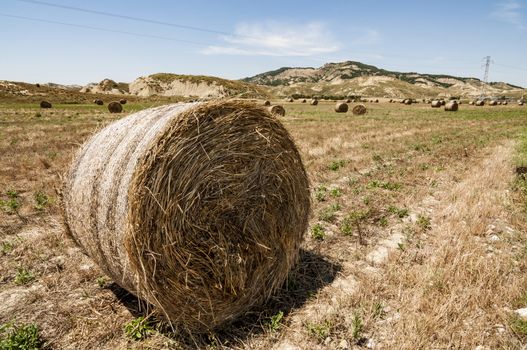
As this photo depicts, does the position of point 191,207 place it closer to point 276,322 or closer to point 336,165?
A: point 276,322

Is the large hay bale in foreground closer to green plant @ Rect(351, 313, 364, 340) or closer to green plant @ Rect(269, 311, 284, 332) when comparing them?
green plant @ Rect(269, 311, 284, 332)

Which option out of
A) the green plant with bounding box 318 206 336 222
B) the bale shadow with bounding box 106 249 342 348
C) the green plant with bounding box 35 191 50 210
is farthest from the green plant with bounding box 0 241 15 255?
the green plant with bounding box 318 206 336 222

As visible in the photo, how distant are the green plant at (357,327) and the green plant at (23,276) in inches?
166

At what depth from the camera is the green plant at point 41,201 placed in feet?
25.4

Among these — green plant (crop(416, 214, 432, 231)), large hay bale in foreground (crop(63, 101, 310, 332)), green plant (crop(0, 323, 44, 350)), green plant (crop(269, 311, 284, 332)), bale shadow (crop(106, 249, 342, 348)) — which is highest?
large hay bale in foreground (crop(63, 101, 310, 332))

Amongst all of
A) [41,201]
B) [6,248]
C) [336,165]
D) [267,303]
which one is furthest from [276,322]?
[336,165]

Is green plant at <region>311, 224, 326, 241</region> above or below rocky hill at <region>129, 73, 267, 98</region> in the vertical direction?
below

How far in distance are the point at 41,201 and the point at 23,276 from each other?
3597mm

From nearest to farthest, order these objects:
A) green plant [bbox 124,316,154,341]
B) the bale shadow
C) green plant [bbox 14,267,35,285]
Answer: green plant [bbox 124,316,154,341], the bale shadow, green plant [bbox 14,267,35,285]

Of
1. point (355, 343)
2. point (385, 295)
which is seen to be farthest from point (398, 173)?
point (355, 343)

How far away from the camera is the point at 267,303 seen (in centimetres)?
470

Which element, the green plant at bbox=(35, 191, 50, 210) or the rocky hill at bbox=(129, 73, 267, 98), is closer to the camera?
the green plant at bbox=(35, 191, 50, 210)

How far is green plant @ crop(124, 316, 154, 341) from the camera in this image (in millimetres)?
3859

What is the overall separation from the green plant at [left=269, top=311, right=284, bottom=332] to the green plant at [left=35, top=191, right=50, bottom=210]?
19.8ft
